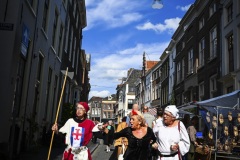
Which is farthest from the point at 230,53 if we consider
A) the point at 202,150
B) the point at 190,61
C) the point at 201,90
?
the point at 202,150

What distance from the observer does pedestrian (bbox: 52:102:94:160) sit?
16.0ft

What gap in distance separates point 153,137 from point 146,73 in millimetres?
47115

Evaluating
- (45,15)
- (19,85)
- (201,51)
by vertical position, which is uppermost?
(201,51)

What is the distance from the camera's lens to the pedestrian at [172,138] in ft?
15.7

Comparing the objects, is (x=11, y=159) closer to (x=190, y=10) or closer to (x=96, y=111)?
(x=190, y=10)

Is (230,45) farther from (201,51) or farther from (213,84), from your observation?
(201,51)

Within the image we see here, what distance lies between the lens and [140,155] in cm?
472

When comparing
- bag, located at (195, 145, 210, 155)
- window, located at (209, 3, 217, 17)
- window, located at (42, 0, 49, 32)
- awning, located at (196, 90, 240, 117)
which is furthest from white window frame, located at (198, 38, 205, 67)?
bag, located at (195, 145, 210, 155)

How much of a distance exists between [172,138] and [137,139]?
0.57 metres

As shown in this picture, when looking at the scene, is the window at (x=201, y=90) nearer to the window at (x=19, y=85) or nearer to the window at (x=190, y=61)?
the window at (x=190, y=61)

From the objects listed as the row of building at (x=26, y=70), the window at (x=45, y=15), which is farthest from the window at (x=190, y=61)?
the window at (x=45, y=15)

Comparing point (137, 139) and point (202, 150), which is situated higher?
point (137, 139)

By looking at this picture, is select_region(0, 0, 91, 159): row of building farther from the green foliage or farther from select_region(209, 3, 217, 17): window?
select_region(209, 3, 217, 17): window

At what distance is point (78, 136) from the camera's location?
4.95 m
